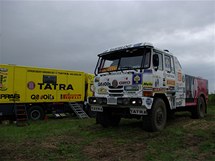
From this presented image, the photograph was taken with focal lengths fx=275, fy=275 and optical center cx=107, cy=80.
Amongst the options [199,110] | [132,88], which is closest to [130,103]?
[132,88]

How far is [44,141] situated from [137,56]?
4.19m

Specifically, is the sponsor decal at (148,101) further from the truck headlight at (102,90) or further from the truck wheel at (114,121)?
the truck wheel at (114,121)

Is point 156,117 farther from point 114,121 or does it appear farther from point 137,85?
point 114,121

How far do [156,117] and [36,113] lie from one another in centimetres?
835

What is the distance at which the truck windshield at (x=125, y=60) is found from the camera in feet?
30.6

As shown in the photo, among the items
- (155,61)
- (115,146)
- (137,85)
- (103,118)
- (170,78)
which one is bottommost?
(115,146)

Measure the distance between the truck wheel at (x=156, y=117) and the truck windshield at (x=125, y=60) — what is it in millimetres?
1400

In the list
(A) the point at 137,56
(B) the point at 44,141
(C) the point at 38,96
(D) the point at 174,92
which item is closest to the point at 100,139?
(B) the point at 44,141

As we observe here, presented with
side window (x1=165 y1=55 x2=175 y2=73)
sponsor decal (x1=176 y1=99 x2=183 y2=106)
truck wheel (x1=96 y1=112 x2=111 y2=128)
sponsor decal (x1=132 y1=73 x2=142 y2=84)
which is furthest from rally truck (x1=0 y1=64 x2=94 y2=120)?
sponsor decal (x1=132 y1=73 x2=142 y2=84)

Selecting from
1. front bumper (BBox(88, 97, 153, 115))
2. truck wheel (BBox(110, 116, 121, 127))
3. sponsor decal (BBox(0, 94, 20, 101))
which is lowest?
truck wheel (BBox(110, 116, 121, 127))

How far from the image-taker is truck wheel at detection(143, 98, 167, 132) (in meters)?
9.12

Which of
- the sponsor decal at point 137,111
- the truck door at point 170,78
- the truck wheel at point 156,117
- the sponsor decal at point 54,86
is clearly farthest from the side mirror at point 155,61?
the sponsor decal at point 54,86

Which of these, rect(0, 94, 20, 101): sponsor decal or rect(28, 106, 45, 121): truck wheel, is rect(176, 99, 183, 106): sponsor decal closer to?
rect(28, 106, 45, 121): truck wheel

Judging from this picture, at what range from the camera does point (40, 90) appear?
1566 centimetres
